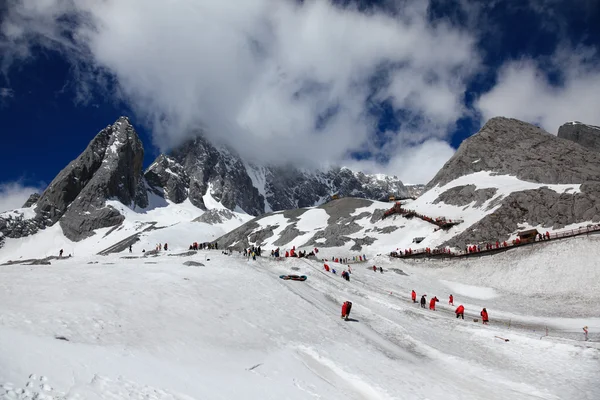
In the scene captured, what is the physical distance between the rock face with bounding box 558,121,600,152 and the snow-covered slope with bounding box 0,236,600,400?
175479 millimetres

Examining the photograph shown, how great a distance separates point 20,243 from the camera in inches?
6644

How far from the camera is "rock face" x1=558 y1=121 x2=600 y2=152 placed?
170 meters

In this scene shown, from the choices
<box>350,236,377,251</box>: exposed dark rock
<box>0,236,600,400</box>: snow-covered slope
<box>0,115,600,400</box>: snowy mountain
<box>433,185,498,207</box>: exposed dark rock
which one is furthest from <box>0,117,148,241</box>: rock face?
<box>0,236,600,400</box>: snow-covered slope

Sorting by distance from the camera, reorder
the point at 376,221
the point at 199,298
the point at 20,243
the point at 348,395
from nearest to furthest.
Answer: the point at 348,395 → the point at 199,298 → the point at 376,221 → the point at 20,243

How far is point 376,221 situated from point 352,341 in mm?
75141

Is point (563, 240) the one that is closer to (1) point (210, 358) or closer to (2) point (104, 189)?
(1) point (210, 358)

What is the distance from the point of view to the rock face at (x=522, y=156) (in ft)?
253

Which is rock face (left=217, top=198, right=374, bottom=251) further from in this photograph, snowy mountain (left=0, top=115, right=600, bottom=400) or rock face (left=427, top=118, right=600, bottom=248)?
rock face (left=427, top=118, right=600, bottom=248)

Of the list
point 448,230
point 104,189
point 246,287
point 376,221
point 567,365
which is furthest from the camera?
point 104,189

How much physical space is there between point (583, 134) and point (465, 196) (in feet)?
447

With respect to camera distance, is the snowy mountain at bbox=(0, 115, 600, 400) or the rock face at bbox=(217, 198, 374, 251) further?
the rock face at bbox=(217, 198, 374, 251)

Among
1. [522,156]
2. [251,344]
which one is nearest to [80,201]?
[522,156]

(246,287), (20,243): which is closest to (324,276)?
(246,287)

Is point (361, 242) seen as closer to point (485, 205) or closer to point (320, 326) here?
point (485, 205)
